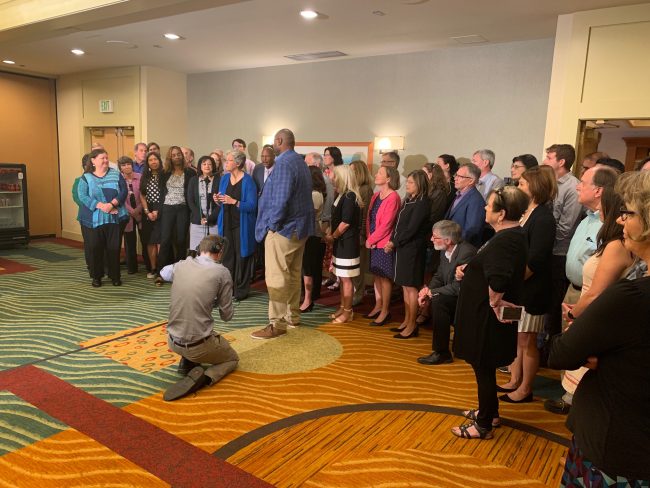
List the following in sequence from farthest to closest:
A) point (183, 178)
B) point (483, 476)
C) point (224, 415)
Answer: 1. point (183, 178)
2. point (224, 415)
3. point (483, 476)

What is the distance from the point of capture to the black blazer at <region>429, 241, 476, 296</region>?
3.90 metres

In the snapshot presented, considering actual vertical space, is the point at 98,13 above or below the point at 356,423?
above

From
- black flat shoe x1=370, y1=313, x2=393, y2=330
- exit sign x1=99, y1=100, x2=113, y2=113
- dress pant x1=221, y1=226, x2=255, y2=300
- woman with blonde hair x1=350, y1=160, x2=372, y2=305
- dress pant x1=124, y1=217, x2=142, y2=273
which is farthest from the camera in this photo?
exit sign x1=99, y1=100, x2=113, y2=113

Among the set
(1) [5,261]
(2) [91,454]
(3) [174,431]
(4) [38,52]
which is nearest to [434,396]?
(3) [174,431]

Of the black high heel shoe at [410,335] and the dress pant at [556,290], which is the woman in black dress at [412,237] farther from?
the dress pant at [556,290]

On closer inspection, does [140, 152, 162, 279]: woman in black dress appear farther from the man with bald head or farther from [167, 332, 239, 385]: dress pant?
[167, 332, 239, 385]: dress pant

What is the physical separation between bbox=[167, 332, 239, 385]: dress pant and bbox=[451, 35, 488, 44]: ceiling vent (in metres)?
4.40

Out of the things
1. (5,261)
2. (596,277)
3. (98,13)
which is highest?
(98,13)

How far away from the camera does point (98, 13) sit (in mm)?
4379

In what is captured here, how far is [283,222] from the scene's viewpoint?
13.7ft

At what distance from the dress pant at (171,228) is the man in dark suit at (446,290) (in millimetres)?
3503

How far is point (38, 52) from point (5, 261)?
324cm

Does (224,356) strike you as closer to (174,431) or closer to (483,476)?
(174,431)

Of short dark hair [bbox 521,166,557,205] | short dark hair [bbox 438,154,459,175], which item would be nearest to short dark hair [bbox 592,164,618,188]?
short dark hair [bbox 521,166,557,205]
